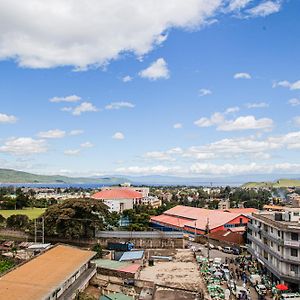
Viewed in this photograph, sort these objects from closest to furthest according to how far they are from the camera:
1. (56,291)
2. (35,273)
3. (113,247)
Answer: (56,291), (35,273), (113,247)

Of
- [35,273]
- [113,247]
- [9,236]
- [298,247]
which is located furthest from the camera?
[9,236]

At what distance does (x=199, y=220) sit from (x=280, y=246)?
29.1 metres

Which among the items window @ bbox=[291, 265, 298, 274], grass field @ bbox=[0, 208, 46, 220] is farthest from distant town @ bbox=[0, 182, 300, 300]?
grass field @ bbox=[0, 208, 46, 220]

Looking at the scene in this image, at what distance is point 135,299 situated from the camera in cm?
2331

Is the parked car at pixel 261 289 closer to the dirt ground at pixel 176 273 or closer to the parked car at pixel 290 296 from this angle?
the parked car at pixel 290 296

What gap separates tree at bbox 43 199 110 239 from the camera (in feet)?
123

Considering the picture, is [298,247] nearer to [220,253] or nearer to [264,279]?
[264,279]

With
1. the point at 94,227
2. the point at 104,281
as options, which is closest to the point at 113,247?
the point at 94,227

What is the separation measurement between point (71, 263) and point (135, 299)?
5132mm

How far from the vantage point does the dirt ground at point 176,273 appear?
26156 mm

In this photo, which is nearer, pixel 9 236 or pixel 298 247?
pixel 298 247

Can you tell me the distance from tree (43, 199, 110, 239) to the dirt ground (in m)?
9.27

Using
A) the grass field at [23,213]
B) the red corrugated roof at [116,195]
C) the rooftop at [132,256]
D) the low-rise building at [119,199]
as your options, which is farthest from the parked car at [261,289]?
the red corrugated roof at [116,195]

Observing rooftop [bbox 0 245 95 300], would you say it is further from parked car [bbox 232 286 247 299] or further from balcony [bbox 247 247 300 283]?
balcony [bbox 247 247 300 283]
